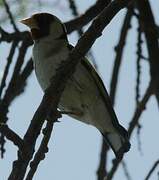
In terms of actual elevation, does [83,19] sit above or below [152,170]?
above

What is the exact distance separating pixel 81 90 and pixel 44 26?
2.09ft

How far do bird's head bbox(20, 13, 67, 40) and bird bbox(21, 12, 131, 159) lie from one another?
0.04 meters

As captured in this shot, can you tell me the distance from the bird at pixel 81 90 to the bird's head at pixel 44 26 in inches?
1.6

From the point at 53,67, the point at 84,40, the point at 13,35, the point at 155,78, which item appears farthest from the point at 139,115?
the point at 84,40

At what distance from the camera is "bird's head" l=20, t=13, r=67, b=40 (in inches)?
133

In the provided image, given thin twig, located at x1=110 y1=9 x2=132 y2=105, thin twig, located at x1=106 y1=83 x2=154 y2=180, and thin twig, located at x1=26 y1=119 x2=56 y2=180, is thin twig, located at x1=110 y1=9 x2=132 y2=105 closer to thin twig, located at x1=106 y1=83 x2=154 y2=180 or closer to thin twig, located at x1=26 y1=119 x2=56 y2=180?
thin twig, located at x1=106 y1=83 x2=154 y2=180

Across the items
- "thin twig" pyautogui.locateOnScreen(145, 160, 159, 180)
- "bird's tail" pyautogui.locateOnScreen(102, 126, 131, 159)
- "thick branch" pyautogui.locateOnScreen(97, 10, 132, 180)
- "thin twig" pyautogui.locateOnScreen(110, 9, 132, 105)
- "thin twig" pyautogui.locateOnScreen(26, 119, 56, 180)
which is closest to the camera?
"thin twig" pyautogui.locateOnScreen(26, 119, 56, 180)

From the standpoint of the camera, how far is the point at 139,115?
282cm

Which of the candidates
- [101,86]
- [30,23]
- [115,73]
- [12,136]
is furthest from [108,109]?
[12,136]

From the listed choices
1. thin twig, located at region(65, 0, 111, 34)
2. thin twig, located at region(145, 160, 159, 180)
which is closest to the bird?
thin twig, located at region(65, 0, 111, 34)

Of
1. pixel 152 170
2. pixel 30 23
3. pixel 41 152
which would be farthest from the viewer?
pixel 30 23

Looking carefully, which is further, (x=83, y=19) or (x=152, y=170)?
(x=83, y=19)

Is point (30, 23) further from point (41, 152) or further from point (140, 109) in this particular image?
point (41, 152)

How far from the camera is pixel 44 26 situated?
11.6 feet
